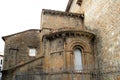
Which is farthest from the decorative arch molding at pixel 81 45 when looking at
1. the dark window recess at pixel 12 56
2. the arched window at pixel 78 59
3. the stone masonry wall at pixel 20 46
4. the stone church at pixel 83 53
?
the dark window recess at pixel 12 56

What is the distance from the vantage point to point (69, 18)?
18984 millimetres

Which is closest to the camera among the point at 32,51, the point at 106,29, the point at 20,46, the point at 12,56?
the point at 106,29

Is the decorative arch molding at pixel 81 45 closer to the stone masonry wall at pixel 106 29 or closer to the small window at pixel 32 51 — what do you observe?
the stone masonry wall at pixel 106 29

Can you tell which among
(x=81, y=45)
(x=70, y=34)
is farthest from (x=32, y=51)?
(x=81, y=45)

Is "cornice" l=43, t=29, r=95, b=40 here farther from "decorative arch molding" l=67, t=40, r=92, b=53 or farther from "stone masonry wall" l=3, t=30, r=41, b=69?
"stone masonry wall" l=3, t=30, r=41, b=69

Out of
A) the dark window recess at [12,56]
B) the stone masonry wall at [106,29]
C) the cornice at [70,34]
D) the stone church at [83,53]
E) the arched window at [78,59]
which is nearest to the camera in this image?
the stone masonry wall at [106,29]

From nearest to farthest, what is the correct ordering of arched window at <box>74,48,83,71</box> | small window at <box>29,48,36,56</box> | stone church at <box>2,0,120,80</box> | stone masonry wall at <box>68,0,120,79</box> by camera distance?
stone masonry wall at <box>68,0,120,79</box> < stone church at <box>2,0,120,80</box> < arched window at <box>74,48,83,71</box> < small window at <box>29,48,36,56</box>

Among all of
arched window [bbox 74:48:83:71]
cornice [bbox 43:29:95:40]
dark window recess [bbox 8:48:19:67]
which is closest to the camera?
arched window [bbox 74:48:83:71]

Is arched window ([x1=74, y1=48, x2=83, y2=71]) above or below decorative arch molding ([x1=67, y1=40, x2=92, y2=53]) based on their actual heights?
below

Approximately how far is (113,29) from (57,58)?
15.6ft

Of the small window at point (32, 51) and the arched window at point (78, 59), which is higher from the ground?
the small window at point (32, 51)

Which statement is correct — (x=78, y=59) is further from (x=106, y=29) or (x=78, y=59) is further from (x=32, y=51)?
(x=32, y=51)

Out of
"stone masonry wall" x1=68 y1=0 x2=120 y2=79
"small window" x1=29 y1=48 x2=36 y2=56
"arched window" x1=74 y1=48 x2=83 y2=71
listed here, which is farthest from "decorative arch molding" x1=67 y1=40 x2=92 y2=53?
"small window" x1=29 y1=48 x2=36 y2=56

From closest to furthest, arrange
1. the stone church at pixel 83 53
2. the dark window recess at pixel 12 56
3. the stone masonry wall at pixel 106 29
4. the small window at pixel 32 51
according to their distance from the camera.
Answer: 1. the stone masonry wall at pixel 106 29
2. the stone church at pixel 83 53
3. the dark window recess at pixel 12 56
4. the small window at pixel 32 51
